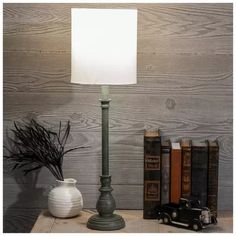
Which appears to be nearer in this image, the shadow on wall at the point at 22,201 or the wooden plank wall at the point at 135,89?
the wooden plank wall at the point at 135,89

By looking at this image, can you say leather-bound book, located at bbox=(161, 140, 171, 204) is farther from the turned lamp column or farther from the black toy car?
the turned lamp column

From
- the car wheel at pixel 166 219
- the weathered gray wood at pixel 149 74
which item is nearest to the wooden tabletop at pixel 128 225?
the car wheel at pixel 166 219

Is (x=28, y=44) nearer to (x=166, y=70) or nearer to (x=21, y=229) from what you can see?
(x=166, y=70)

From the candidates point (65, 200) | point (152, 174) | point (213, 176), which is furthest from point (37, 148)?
point (213, 176)

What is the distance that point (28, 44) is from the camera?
2.45 meters

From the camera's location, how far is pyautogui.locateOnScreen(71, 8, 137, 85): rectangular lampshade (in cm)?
213

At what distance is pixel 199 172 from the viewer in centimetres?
232

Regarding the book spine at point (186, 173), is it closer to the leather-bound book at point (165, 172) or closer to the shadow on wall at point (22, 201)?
the leather-bound book at point (165, 172)

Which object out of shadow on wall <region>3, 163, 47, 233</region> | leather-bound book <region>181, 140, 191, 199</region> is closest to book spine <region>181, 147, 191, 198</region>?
leather-bound book <region>181, 140, 191, 199</region>

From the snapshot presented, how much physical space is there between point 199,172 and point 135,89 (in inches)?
15.5

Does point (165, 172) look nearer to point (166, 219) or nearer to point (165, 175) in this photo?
point (165, 175)

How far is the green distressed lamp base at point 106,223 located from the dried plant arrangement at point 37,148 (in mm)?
220

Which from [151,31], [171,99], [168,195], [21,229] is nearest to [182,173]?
[168,195]

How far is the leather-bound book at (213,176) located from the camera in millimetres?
2316
